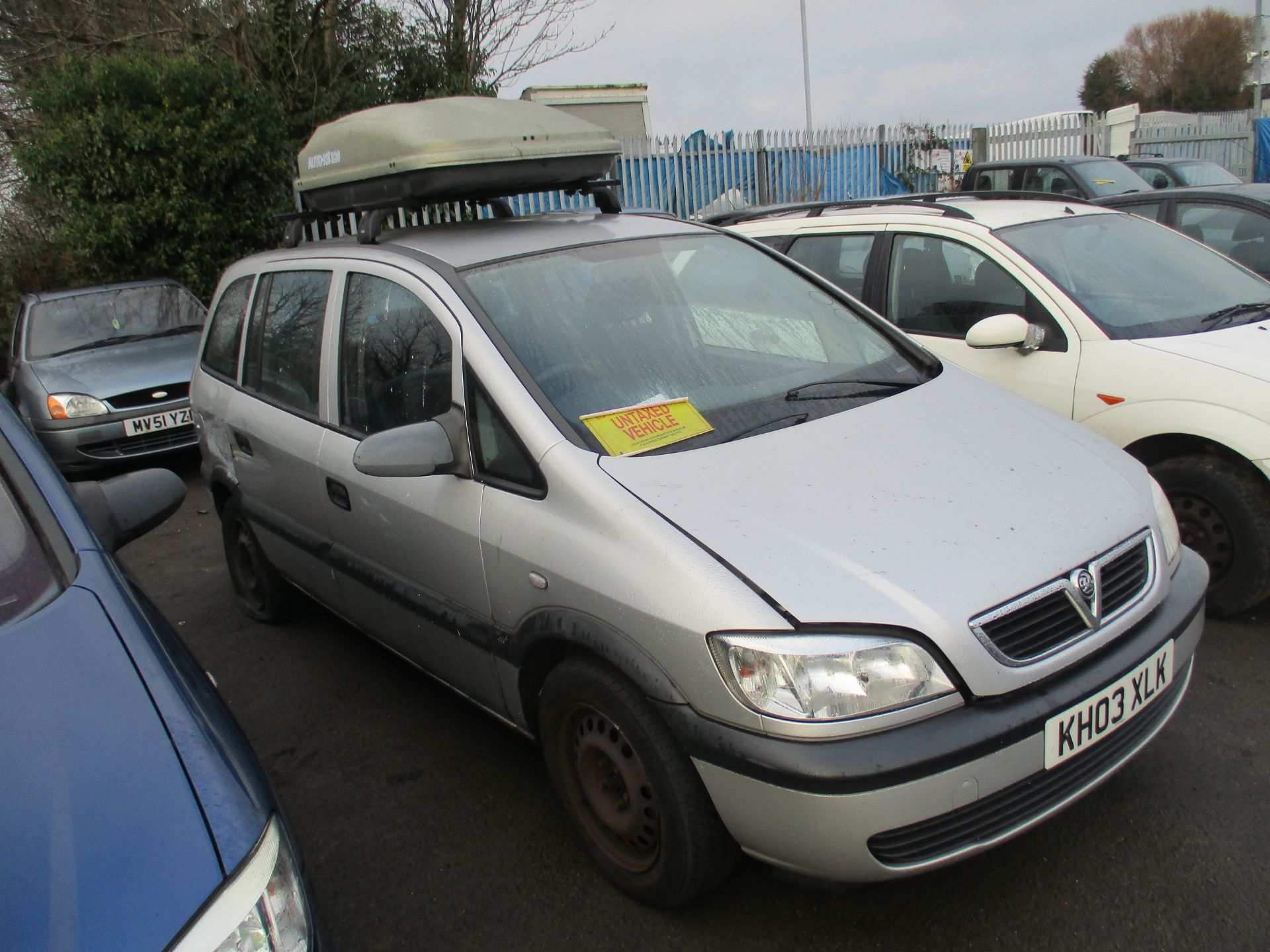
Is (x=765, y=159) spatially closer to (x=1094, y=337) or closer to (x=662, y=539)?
(x=1094, y=337)

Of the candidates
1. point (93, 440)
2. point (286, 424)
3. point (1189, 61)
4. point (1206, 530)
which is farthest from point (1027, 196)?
point (1189, 61)

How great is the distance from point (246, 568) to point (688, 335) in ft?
8.72

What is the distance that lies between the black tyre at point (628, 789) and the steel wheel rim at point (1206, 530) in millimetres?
2454

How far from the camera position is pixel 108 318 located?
8.15 metres

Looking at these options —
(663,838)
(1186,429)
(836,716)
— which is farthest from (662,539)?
(1186,429)

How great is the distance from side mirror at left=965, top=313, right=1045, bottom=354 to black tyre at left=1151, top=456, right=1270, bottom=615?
0.70m

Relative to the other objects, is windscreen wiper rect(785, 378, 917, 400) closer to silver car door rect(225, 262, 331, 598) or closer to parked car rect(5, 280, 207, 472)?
silver car door rect(225, 262, 331, 598)

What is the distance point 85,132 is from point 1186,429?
10286mm

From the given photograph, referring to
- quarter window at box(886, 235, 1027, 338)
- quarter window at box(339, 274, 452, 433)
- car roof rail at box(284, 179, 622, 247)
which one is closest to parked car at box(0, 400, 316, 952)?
quarter window at box(339, 274, 452, 433)

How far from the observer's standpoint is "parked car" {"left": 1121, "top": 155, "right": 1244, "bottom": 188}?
38.0 ft

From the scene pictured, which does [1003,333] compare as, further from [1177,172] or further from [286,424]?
[1177,172]

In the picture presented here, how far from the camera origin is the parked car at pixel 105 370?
Result: 6.90 meters

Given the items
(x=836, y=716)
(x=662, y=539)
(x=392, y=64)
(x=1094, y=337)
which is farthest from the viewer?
(x=392, y=64)

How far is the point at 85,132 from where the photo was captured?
32.0 feet
